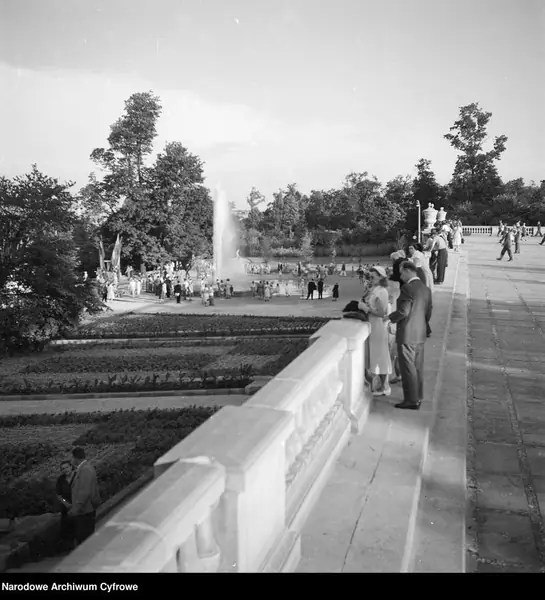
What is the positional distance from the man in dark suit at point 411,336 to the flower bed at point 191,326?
18.4m

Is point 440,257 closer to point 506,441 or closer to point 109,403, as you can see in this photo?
point 109,403

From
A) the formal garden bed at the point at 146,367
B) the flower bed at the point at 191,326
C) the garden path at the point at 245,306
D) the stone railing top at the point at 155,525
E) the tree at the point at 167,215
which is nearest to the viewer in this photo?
the stone railing top at the point at 155,525

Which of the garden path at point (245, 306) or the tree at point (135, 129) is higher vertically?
the tree at point (135, 129)

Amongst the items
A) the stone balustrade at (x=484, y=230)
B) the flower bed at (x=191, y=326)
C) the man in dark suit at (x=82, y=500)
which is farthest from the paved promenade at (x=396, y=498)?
the stone balustrade at (x=484, y=230)

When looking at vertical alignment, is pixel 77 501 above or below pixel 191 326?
above

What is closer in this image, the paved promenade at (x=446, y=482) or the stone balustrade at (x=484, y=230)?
the paved promenade at (x=446, y=482)

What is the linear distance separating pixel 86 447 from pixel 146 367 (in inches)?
276

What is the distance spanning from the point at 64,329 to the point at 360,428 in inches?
880

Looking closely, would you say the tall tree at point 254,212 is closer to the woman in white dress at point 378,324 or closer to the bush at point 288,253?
the bush at point 288,253

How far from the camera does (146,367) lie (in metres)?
18.2

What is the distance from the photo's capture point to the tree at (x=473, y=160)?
7138 cm

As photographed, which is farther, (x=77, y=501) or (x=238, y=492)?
(x=77, y=501)

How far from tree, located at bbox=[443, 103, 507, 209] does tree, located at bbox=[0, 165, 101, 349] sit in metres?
55.4

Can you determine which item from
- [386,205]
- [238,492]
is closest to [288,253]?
[386,205]
